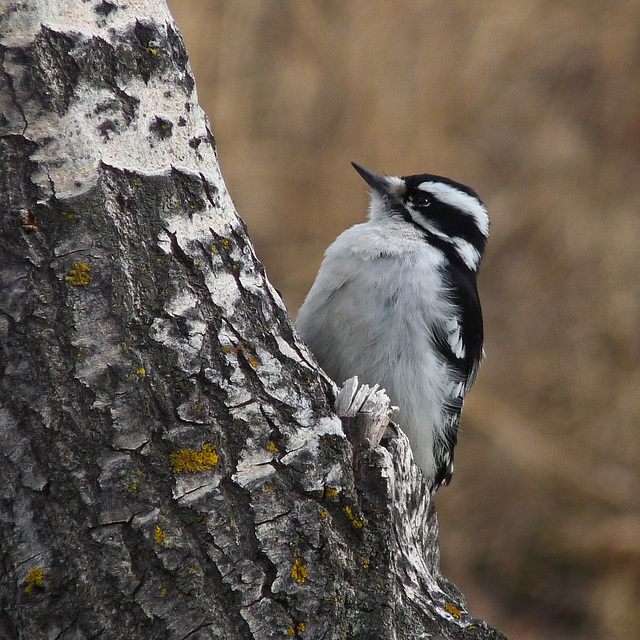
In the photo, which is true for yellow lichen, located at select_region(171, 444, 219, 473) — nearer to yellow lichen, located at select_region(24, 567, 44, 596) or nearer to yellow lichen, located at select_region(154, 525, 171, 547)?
yellow lichen, located at select_region(154, 525, 171, 547)

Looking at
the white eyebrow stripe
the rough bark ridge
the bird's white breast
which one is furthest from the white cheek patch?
the rough bark ridge

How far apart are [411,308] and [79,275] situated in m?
1.71

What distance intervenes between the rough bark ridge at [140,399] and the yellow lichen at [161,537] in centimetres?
1

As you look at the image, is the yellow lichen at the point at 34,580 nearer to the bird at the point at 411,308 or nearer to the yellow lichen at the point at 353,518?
the yellow lichen at the point at 353,518

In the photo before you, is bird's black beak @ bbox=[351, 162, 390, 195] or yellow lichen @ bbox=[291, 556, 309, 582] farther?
bird's black beak @ bbox=[351, 162, 390, 195]

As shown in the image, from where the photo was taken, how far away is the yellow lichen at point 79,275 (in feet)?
5.63

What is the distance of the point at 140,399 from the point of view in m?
1.74

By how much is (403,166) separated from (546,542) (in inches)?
124

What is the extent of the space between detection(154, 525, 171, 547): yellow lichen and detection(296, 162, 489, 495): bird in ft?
4.99

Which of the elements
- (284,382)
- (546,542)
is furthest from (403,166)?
(284,382)

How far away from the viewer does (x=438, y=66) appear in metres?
6.01

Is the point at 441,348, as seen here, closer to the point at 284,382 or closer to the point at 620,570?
the point at 284,382

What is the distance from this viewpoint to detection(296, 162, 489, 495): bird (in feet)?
10.3

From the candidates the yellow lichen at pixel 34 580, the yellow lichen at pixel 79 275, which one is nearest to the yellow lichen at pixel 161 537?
the yellow lichen at pixel 34 580
